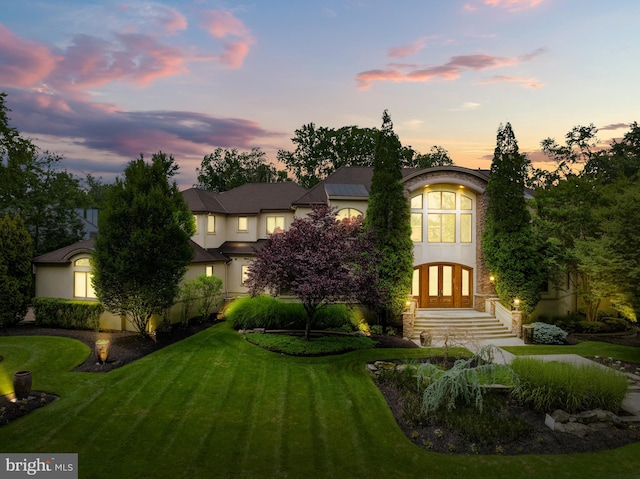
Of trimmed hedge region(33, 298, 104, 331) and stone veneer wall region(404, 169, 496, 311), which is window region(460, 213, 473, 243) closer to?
stone veneer wall region(404, 169, 496, 311)

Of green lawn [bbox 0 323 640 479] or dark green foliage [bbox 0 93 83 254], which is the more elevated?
dark green foliage [bbox 0 93 83 254]

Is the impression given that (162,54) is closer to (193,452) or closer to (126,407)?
(126,407)

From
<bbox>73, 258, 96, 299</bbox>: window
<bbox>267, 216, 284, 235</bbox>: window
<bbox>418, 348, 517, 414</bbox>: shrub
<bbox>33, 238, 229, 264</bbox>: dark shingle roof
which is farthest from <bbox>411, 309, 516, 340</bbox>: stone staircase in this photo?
<bbox>73, 258, 96, 299</bbox>: window

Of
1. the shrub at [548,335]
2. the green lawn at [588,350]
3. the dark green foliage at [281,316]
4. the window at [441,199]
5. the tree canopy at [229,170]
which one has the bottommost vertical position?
the green lawn at [588,350]

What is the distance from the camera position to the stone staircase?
709 inches

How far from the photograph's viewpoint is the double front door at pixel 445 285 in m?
21.4

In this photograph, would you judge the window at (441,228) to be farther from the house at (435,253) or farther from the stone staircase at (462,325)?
the stone staircase at (462,325)

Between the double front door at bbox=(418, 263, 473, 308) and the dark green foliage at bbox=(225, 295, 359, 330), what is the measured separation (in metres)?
5.16

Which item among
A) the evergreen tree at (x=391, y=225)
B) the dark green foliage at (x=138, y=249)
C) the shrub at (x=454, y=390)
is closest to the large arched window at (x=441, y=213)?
the evergreen tree at (x=391, y=225)

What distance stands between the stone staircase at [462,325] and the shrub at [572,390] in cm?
736

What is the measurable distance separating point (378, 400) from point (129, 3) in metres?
14.8

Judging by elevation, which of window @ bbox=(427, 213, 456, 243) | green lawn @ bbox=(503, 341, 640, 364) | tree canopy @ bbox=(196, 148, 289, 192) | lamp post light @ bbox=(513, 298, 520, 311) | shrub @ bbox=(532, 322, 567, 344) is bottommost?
green lawn @ bbox=(503, 341, 640, 364)

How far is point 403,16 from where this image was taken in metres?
16.1

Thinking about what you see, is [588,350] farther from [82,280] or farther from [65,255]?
[65,255]
